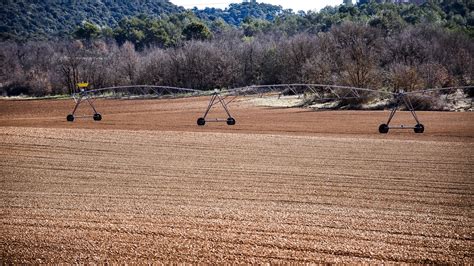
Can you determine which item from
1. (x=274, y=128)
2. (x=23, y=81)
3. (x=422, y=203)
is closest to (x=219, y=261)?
(x=422, y=203)

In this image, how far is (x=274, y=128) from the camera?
33125 millimetres

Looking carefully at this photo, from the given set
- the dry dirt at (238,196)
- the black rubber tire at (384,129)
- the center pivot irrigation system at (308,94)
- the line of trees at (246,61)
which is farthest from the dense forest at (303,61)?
the dry dirt at (238,196)

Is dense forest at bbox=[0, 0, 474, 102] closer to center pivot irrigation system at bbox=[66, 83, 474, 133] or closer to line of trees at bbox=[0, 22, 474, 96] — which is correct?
line of trees at bbox=[0, 22, 474, 96]

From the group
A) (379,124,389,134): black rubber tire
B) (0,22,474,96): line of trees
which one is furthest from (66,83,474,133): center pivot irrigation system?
(0,22,474,96): line of trees

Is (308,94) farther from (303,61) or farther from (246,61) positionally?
(246,61)

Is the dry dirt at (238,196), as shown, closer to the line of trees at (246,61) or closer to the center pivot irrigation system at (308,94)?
the center pivot irrigation system at (308,94)

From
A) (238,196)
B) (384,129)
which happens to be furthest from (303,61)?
(238,196)

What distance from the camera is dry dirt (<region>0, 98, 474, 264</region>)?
448 inches

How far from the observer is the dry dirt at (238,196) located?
11391mm

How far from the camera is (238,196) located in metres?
16.1

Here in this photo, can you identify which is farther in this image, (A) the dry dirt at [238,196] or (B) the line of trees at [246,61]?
(B) the line of trees at [246,61]

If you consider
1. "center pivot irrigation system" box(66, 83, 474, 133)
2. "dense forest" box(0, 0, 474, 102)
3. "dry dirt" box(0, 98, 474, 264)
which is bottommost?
"dry dirt" box(0, 98, 474, 264)

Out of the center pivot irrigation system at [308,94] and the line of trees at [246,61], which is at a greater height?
the line of trees at [246,61]

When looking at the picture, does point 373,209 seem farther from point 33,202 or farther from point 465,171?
point 33,202
